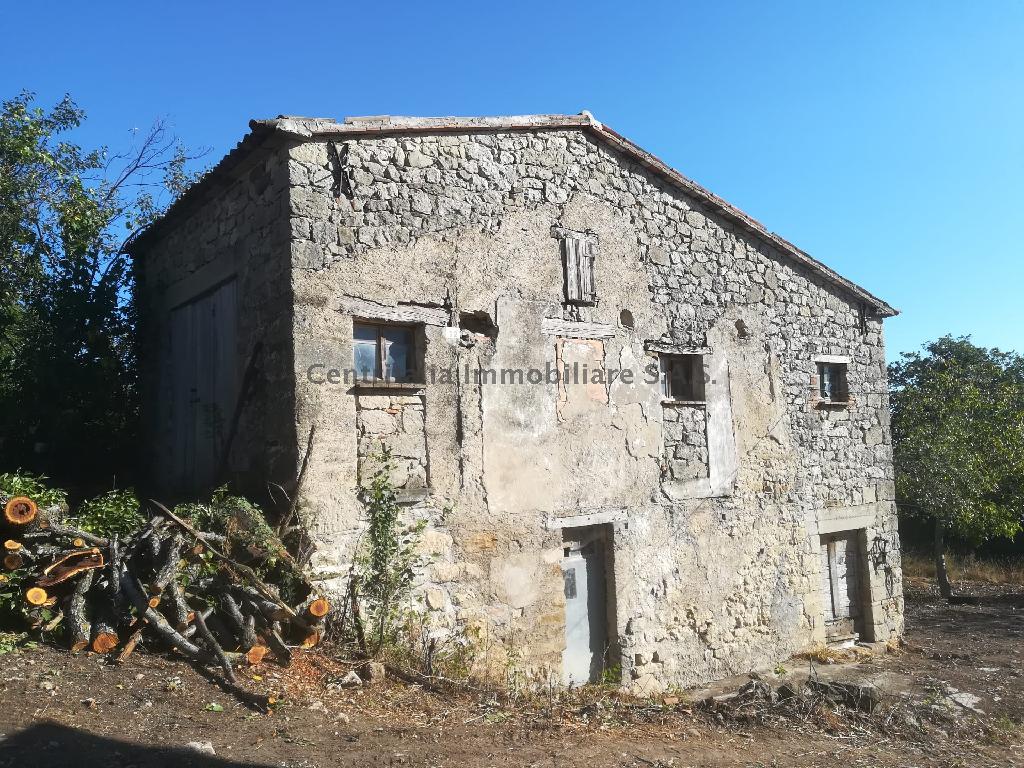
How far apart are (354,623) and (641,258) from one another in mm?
5078

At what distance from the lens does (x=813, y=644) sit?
9.83 meters

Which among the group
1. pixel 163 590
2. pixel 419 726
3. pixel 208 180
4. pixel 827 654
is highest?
pixel 208 180

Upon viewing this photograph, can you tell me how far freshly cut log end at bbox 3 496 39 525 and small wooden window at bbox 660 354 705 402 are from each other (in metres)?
6.35

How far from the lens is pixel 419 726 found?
Result: 5.24 metres

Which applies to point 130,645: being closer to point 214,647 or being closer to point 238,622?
point 214,647

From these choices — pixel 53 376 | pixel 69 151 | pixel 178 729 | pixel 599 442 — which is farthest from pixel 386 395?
pixel 69 151

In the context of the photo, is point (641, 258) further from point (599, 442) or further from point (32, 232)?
point (32, 232)

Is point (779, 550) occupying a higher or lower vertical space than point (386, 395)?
lower

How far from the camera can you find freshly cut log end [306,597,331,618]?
18.9 feet

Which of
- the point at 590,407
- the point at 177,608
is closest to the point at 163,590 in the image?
the point at 177,608

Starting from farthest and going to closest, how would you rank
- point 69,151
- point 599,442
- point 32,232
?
point 69,151, point 32,232, point 599,442

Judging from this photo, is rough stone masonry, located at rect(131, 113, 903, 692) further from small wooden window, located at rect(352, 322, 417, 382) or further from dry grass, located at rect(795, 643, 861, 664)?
dry grass, located at rect(795, 643, 861, 664)

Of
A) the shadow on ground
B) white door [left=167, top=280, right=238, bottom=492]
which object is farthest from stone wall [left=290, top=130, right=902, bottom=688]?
the shadow on ground

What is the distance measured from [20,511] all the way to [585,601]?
5.07m
